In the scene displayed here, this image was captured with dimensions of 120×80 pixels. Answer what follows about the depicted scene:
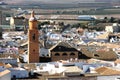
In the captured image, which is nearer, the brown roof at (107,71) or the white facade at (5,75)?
the white facade at (5,75)

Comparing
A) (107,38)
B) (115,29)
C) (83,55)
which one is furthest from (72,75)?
(115,29)

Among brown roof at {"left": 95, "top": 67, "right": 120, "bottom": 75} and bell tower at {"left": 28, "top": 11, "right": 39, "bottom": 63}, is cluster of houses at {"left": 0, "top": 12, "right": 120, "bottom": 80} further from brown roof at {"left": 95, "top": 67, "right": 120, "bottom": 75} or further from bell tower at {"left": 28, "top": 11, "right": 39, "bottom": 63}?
bell tower at {"left": 28, "top": 11, "right": 39, "bottom": 63}

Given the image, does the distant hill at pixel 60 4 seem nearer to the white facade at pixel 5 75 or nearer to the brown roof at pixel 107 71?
the brown roof at pixel 107 71

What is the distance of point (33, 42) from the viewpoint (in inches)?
973

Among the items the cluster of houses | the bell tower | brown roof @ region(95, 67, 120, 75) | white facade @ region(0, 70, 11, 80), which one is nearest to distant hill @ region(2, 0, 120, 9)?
the cluster of houses

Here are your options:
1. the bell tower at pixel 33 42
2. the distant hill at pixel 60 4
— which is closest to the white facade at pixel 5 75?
the bell tower at pixel 33 42

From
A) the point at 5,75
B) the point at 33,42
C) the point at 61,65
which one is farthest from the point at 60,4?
the point at 5,75

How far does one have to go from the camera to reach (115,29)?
59625 millimetres

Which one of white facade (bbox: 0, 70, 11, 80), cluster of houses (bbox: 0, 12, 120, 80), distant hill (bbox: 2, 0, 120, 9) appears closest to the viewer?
white facade (bbox: 0, 70, 11, 80)

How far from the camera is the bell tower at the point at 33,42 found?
2457 cm

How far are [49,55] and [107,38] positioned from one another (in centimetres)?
1868

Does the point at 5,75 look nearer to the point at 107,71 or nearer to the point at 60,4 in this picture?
the point at 107,71

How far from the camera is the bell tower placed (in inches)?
967

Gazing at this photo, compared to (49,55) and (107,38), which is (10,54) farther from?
(107,38)
